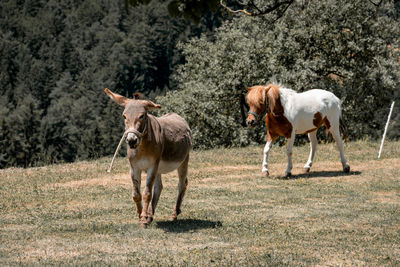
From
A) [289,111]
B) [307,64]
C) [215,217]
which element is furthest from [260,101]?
[307,64]

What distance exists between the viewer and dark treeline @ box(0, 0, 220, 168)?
8481cm

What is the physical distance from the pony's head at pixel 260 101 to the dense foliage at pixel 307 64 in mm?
14459

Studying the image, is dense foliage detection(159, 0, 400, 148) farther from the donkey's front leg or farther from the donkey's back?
the donkey's front leg

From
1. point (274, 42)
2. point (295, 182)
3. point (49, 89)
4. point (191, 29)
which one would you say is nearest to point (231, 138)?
point (274, 42)

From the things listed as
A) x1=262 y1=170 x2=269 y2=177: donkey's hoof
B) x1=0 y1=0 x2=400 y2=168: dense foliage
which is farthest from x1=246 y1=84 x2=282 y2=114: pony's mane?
x1=0 y1=0 x2=400 y2=168: dense foliage

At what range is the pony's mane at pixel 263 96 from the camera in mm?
16172

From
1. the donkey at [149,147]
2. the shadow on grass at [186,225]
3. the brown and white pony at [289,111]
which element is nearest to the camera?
the donkey at [149,147]

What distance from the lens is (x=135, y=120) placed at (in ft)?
31.9

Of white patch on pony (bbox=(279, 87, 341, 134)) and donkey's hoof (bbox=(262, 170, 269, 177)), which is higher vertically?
white patch on pony (bbox=(279, 87, 341, 134))

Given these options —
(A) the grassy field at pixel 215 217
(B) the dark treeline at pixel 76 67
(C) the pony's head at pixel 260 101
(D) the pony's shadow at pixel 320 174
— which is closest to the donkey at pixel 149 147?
(A) the grassy field at pixel 215 217

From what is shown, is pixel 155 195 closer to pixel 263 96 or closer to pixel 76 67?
pixel 263 96

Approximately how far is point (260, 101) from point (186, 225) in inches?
257

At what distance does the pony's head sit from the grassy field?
1.94 metres

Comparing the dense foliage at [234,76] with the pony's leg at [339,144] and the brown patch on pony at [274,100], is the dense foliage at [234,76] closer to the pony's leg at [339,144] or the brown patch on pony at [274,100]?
the brown patch on pony at [274,100]
